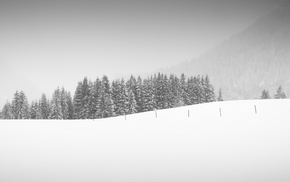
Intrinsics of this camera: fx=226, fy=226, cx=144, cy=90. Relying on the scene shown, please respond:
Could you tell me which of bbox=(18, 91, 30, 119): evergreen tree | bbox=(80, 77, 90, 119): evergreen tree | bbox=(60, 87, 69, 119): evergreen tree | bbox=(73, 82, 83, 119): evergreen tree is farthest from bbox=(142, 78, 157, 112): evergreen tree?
bbox=(18, 91, 30, 119): evergreen tree

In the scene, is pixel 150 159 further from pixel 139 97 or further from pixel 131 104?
pixel 139 97

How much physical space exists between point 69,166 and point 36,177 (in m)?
1.62

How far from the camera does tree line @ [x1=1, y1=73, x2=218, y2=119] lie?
64.8 m

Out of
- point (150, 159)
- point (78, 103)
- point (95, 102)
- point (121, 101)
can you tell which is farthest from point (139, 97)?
point (150, 159)

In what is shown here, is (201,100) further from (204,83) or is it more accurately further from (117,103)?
(117,103)

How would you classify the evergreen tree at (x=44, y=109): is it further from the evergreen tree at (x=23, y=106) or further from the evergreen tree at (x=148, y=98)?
the evergreen tree at (x=148, y=98)

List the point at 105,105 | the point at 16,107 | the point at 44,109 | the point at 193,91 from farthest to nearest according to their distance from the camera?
1. the point at 193,91
2. the point at 44,109
3. the point at 16,107
4. the point at 105,105

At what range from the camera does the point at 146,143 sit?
15320mm

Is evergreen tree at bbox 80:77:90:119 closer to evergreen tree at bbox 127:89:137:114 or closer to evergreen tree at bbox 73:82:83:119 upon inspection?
evergreen tree at bbox 73:82:83:119

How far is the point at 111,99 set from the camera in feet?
212

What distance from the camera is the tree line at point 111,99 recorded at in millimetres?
64750

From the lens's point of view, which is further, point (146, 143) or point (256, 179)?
point (146, 143)

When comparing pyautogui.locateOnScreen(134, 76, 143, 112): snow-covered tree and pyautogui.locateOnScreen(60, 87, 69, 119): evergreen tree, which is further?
pyautogui.locateOnScreen(60, 87, 69, 119): evergreen tree

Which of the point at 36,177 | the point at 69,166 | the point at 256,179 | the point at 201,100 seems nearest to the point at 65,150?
the point at 69,166
